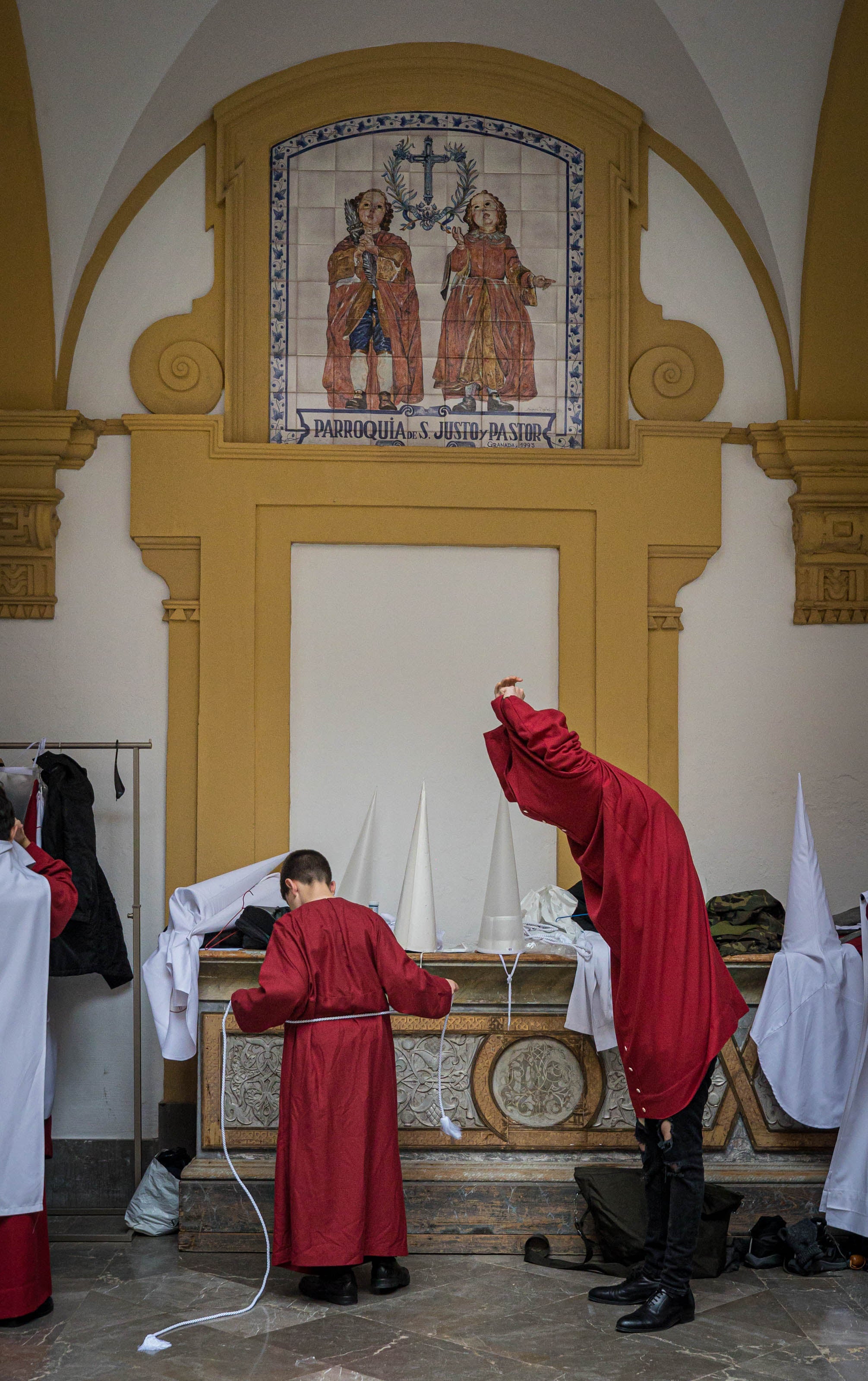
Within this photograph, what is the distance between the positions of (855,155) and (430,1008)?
4.23 meters

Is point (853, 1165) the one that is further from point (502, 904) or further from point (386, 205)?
point (386, 205)

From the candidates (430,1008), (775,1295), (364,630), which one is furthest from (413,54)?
(775,1295)

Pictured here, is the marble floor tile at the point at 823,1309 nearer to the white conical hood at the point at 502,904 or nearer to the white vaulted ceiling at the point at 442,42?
the white conical hood at the point at 502,904

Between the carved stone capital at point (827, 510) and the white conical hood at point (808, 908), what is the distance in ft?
4.63

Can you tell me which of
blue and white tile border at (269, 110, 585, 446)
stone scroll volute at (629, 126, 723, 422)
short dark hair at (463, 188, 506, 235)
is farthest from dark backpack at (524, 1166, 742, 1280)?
short dark hair at (463, 188, 506, 235)

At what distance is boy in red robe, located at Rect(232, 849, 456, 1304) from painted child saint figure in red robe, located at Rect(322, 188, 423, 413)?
2719 mm

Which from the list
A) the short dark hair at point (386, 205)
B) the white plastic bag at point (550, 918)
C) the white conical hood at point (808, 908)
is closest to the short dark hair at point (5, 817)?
the white plastic bag at point (550, 918)

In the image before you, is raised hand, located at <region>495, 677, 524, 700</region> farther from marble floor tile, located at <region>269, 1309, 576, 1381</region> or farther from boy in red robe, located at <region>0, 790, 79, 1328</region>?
marble floor tile, located at <region>269, 1309, 576, 1381</region>

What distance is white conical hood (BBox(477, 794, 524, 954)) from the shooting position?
493 cm

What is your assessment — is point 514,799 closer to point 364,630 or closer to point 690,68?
point 364,630

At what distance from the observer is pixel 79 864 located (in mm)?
5301

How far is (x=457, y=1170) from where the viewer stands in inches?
187

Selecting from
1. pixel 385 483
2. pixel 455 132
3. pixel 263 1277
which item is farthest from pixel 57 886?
pixel 455 132

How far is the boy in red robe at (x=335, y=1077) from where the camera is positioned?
13.2ft
